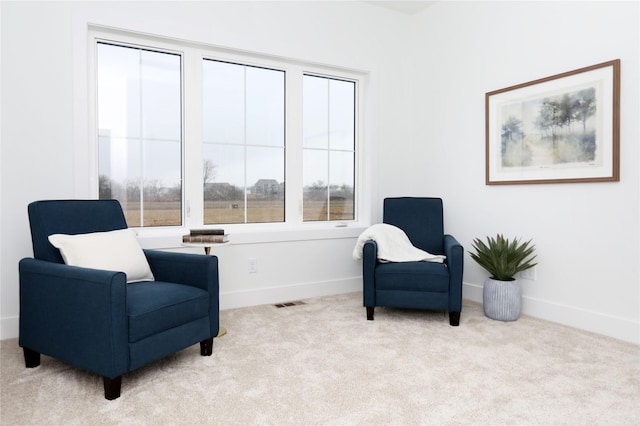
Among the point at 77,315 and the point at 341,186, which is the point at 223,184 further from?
the point at 77,315

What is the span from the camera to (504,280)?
3.33 metres

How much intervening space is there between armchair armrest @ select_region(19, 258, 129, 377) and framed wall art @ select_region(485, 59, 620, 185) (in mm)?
2999

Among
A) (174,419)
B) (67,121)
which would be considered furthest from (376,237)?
(67,121)

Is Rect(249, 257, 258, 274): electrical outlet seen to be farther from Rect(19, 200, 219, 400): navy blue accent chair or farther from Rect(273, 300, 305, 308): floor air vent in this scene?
Rect(19, 200, 219, 400): navy blue accent chair

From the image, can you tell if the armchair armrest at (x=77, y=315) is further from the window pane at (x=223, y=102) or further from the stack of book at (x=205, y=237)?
the window pane at (x=223, y=102)

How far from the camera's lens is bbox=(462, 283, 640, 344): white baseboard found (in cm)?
282

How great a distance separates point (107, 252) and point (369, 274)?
5.82 ft

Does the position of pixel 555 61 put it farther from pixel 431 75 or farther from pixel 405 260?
pixel 405 260

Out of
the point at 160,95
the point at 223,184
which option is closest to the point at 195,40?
the point at 160,95

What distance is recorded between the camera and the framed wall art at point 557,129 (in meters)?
→ 2.93

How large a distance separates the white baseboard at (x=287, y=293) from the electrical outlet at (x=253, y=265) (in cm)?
17

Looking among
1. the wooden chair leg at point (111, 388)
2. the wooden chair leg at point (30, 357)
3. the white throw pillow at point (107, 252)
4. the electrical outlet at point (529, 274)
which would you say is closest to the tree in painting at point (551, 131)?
the electrical outlet at point (529, 274)

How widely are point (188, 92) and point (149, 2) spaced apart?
0.68m

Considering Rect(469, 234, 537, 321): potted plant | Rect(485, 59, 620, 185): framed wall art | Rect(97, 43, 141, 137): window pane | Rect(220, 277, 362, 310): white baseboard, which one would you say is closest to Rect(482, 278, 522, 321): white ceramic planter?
Rect(469, 234, 537, 321): potted plant
